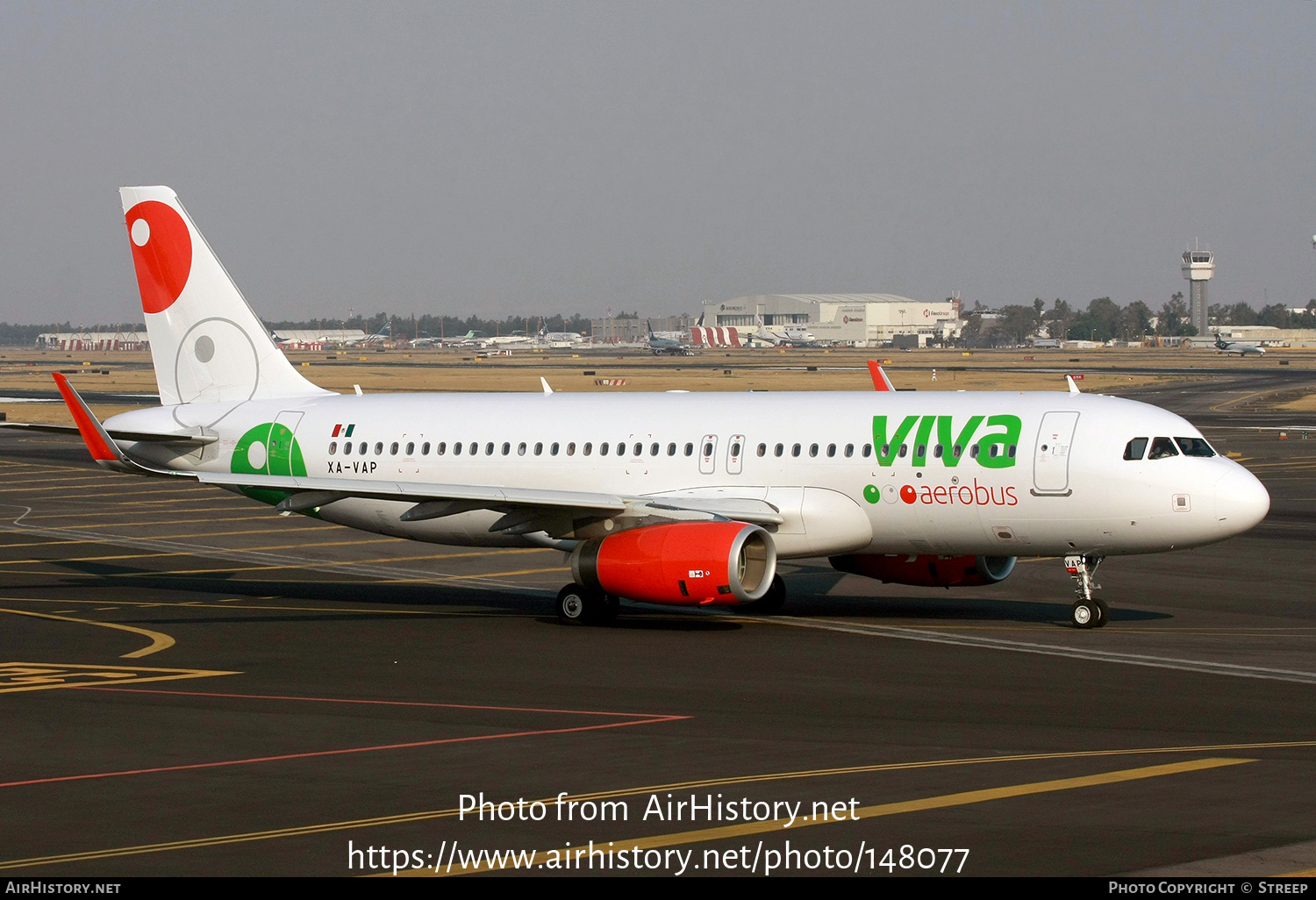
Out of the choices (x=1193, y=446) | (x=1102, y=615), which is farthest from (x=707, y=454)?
(x=1193, y=446)

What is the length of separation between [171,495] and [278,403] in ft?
73.7

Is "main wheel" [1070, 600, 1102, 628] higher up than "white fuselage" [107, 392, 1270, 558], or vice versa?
"white fuselage" [107, 392, 1270, 558]

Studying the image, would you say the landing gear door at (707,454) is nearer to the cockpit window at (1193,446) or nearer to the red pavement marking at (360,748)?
the cockpit window at (1193,446)

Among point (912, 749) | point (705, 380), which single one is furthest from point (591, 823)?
point (705, 380)

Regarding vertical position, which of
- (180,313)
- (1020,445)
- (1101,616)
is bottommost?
(1101,616)

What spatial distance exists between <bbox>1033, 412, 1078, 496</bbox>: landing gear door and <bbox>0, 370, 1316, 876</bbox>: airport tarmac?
259cm

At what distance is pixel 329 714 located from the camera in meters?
20.5

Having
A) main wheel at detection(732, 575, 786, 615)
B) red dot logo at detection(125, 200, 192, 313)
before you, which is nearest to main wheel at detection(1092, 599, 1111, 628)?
main wheel at detection(732, 575, 786, 615)

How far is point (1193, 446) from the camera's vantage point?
28.1m

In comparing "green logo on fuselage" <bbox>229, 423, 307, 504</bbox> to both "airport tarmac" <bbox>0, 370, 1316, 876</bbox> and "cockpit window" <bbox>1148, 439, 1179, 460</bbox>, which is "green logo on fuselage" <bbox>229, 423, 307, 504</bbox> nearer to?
"airport tarmac" <bbox>0, 370, 1316, 876</bbox>

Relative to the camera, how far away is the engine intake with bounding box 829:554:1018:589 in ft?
102

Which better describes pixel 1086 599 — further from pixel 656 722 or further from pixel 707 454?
pixel 656 722

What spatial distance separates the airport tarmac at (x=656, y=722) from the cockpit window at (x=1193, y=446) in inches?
124

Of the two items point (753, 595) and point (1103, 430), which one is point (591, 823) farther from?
point (1103, 430)
